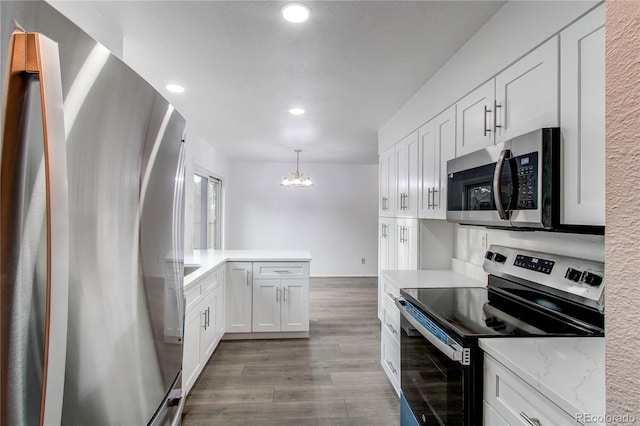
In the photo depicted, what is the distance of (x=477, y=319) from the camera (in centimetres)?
146

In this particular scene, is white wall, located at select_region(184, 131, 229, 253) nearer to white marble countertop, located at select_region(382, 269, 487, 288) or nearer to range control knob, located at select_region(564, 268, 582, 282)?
white marble countertop, located at select_region(382, 269, 487, 288)

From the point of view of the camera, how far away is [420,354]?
5.55 feet

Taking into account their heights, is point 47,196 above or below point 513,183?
below

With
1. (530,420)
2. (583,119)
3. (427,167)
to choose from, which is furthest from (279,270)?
(583,119)

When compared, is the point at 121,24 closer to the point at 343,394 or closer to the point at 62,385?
the point at 62,385

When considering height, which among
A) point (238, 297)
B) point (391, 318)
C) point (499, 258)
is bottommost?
point (238, 297)

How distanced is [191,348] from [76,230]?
2.09 metres

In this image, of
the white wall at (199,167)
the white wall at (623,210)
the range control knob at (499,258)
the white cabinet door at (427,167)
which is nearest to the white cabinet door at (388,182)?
the white cabinet door at (427,167)

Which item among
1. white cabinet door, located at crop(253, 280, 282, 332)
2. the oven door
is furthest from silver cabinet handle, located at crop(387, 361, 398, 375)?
white cabinet door, located at crop(253, 280, 282, 332)

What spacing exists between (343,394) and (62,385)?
229 centimetres

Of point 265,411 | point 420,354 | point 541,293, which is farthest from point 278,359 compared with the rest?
point 541,293

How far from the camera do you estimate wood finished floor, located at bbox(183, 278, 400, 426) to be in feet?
7.14

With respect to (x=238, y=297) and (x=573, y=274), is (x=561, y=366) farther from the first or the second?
(x=238, y=297)

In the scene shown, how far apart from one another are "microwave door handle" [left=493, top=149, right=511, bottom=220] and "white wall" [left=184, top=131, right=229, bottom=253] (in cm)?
306
